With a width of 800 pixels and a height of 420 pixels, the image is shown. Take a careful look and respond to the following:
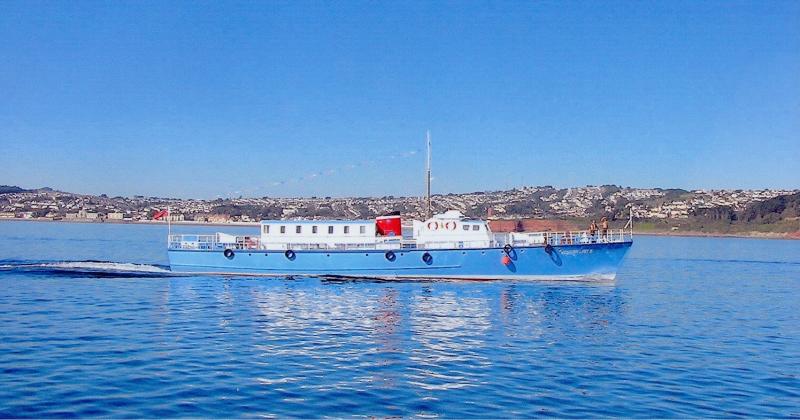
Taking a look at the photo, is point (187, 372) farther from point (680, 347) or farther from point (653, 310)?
point (653, 310)

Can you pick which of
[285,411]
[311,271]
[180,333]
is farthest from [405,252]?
[285,411]

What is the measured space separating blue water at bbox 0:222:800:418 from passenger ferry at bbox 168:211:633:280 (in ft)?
9.25

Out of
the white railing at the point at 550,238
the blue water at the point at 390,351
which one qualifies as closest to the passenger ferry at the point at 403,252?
the white railing at the point at 550,238

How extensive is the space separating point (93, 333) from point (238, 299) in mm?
10753

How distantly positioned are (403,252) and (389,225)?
327cm

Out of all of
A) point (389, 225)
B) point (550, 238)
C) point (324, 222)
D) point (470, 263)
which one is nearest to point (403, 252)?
point (389, 225)

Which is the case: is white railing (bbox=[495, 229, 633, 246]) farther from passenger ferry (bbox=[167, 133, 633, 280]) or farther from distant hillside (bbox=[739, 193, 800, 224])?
distant hillside (bbox=[739, 193, 800, 224])

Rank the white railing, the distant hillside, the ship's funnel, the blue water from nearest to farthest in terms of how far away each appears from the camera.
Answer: the blue water → the white railing → the ship's funnel → the distant hillside

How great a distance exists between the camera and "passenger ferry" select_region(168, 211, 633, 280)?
42.5 meters

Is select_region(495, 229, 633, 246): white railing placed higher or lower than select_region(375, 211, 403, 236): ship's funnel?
lower

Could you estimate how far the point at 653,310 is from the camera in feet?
106

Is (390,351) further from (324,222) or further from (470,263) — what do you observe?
(324,222)

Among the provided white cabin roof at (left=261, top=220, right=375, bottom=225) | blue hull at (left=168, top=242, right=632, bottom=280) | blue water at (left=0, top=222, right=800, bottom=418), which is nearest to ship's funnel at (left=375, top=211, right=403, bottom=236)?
white cabin roof at (left=261, top=220, right=375, bottom=225)

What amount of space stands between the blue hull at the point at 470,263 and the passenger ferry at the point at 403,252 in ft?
0.21
